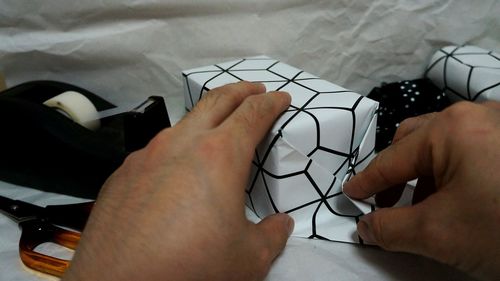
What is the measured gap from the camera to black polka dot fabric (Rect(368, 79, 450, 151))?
0.59 meters

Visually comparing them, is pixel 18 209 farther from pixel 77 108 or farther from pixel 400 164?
pixel 400 164

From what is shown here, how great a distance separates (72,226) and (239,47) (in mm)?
372

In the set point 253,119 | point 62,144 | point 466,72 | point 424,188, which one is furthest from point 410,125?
point 62,144

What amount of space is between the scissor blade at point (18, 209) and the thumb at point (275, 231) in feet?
0.87

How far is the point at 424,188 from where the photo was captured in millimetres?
399

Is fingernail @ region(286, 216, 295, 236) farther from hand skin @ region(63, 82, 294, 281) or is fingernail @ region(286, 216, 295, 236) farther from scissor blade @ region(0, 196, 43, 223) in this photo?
scissor blade @ region(0, 196, 43, 223)

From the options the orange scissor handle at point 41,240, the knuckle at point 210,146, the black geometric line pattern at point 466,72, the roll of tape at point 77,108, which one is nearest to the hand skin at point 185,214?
the knuckle at point 210,146

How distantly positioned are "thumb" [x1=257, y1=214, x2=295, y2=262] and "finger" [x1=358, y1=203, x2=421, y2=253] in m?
0.08

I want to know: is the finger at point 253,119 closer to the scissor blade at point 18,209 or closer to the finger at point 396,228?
the finger at point 396,228

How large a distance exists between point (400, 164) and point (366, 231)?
8cm

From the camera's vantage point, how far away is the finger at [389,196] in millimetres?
434

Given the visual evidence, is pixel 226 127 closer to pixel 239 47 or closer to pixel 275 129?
pixel 275 129

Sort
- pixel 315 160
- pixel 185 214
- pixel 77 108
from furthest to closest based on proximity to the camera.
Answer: pixel 77 108 < pixel 315 160 < pixel 185 214

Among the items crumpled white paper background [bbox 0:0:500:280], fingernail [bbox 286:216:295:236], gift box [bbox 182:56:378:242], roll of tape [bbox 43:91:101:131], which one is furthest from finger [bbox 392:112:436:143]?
roll of tape [bbox 43:91:101:131]
